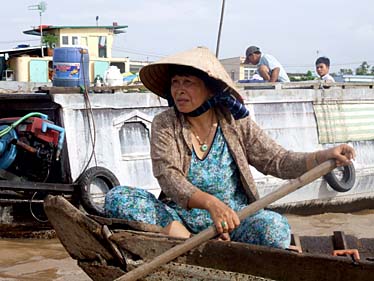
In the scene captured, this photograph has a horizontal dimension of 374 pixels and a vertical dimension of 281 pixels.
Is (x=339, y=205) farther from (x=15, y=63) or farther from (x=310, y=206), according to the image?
(x=15, y=63)

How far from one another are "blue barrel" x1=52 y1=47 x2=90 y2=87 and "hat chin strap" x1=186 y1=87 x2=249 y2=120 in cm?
443

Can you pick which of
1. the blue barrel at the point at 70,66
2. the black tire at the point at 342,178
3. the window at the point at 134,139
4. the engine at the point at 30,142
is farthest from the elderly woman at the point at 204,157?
the black tire at the point at 342,178

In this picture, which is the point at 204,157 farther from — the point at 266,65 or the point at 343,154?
the point at 266,65

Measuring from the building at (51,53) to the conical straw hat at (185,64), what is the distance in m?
10.5

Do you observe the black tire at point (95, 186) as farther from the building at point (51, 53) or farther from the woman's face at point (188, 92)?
the building at point (51, 53)

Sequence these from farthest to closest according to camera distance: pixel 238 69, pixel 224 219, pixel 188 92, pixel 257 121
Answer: pixel 238 69 < pixel 257 121 < pixel 188 92 < pixel 224 219

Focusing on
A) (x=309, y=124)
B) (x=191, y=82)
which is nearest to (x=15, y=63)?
(x=309, y=124)

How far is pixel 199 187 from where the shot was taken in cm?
350

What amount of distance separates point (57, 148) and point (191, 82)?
359cm

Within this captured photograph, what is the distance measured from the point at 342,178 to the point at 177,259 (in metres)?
6.09

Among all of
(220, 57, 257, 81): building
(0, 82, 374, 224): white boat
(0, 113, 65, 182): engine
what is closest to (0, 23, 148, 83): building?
(220, 57, 257, 81): building

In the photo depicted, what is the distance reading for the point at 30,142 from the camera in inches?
267

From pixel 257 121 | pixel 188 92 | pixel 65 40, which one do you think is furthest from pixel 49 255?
pixel 65 40

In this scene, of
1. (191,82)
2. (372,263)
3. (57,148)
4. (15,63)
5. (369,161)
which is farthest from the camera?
(15,63)
